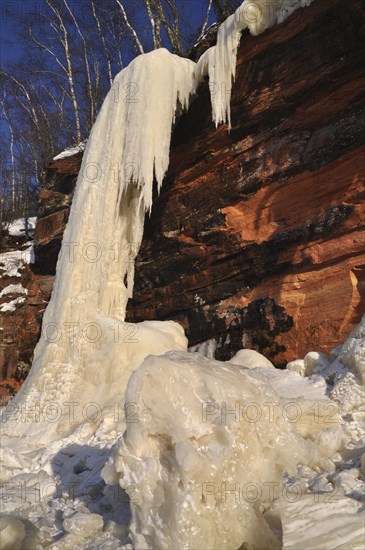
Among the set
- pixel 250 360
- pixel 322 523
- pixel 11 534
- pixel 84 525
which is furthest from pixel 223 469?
pixel 250 360

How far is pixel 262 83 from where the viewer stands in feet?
23.0

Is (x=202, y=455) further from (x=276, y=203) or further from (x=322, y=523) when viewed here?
(x=276, y=203)

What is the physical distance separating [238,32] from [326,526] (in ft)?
22.2

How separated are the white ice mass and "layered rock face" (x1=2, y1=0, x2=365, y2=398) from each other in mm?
617

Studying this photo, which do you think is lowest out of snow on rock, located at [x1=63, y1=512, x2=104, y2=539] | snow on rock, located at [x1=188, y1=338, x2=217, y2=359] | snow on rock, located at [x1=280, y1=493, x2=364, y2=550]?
snow on rock, located at [x1=63, y1=512, x2=104, y2=539]

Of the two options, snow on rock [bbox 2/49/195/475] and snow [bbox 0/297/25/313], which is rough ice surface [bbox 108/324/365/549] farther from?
snow [bbox 0/297/25/313]

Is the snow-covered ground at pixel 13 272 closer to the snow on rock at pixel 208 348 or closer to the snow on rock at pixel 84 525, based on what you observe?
the snow on rock at pixel 208 348

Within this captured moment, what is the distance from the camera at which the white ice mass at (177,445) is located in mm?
2252

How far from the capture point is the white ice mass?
2252mm

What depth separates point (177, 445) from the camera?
7.73 ft

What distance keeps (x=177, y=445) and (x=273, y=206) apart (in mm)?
4994

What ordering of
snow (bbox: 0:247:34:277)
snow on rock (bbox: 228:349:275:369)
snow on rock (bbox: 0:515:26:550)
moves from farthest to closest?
snow (bbox: 0:247:34:277) < snow on rock (bbox: 228:349:275:369) < snow on rock (bbox: 0:515:26:550)

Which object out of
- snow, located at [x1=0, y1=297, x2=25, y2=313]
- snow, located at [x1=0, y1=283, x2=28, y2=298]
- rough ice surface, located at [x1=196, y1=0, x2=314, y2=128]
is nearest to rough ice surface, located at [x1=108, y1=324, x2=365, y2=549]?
rough ice surface, located at [x1=196, y1=0, x2=314, y2=128]

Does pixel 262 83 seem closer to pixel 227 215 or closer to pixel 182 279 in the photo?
pixel 227 215
